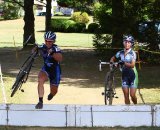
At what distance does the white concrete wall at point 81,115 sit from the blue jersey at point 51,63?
39.9 inches

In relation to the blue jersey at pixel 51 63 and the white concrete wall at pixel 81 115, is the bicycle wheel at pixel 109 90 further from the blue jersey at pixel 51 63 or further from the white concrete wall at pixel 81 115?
the white concrete wall at pixel 81 115

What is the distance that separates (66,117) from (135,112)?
1319 millimetres

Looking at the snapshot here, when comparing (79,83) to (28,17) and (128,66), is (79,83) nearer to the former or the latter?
(128,66)

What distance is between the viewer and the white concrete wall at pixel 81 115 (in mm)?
8969

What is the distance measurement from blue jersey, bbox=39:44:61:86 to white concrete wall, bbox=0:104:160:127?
1013mm

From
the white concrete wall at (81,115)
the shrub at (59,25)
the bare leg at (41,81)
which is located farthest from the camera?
the shrub at (59,25)

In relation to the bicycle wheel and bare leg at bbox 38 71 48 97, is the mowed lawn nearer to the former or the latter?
the bicycle wheel

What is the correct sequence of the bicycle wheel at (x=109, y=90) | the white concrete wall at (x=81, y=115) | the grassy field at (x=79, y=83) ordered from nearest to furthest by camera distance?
the white concrete wall at (x=81, y=115), the bicycle wheel at (x=109, y=90), the grassy field at (x=79, y=83)

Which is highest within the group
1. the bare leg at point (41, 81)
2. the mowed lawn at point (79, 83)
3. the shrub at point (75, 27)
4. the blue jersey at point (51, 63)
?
the blue jersey at point (51, 63)

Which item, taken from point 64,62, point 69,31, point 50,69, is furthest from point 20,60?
point 69,31

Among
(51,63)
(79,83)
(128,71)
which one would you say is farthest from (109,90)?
(79,83)

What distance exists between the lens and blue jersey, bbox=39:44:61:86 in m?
9.62

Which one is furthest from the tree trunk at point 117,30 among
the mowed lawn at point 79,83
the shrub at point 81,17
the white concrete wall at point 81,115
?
the shrub at point 81,17

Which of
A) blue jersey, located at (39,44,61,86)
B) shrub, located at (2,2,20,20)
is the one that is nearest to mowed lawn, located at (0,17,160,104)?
blue jersey, located at (39,44,61,86)
